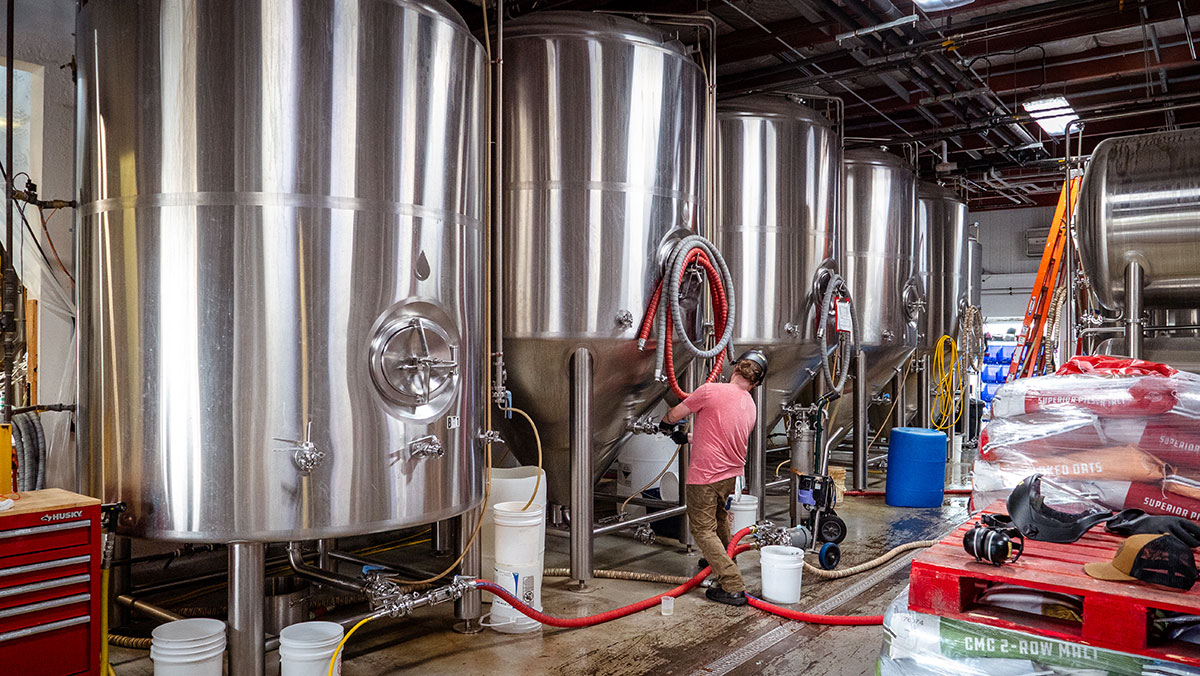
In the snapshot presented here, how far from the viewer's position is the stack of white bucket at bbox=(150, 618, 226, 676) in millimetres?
3266

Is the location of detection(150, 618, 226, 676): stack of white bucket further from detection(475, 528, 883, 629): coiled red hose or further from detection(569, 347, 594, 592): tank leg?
detection(569, 347, 594, 592): tank leg

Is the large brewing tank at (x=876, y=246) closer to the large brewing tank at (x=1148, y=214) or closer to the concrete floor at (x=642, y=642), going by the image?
the large brewing tank at (x=1148, y=214)

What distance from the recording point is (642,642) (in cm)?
438

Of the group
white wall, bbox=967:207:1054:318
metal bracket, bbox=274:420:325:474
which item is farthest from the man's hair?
white wall, bbox=967:207:1054:318

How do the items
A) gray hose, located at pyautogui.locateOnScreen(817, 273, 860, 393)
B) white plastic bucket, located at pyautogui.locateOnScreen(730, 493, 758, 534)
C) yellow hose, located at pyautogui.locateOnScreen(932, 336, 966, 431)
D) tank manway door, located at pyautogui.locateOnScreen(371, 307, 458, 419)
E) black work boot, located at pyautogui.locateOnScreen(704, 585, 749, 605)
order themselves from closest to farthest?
tank manway door, located at pyautogui.locateOnScreen(371, 307, 458, 419) → black work boot, located at pyautogui.locateOnScreen(704, 585, 749, 605) → white plastic bucket, located at pyautogui.locateOnScreen(730, 493, 758, 534) → gray hose, located at pyautogui.locateOnScreen(817, 273, 860, 393) → yellow hose, located at pyautogui.locateOnScreen(932, 336, 966, 431)

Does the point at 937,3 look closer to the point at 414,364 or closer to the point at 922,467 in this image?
the point at 414,364

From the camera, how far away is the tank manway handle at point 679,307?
5.35 metres

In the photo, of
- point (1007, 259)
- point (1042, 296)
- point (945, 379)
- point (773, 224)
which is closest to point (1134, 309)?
point (773, 224)

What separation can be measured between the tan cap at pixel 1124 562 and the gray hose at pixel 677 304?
10.7 ft

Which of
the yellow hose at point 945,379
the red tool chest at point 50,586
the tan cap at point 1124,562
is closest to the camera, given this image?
the tan cap at point 1124,562

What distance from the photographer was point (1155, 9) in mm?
6621

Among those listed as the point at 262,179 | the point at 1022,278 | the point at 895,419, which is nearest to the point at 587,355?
the point at 262,179

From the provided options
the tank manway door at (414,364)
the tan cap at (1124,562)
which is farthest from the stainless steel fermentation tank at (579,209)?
the tan cap at (1124,562)

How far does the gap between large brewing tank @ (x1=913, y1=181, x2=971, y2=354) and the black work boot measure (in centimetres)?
590
